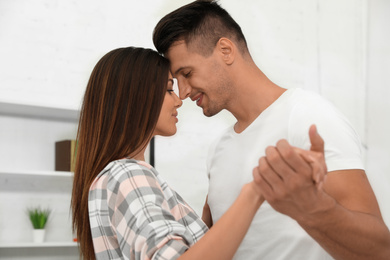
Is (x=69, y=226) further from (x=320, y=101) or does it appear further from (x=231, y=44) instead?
(x=320, y=101)

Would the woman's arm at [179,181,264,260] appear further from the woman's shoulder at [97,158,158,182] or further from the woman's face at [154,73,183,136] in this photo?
the woman's face at [154,73,183,136]

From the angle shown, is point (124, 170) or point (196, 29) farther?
point (196, 29)

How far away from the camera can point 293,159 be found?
106cm

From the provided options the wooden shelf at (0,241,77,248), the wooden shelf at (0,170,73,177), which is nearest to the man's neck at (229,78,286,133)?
the wooden shelf at (0,170,73,177)

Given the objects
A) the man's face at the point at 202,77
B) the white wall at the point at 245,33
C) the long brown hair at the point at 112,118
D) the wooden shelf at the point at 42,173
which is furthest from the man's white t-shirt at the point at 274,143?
the white wall at the point at 245,33

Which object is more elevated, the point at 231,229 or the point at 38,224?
the point at 231,229

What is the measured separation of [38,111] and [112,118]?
1577mm

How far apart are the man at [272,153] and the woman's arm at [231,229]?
0.07m

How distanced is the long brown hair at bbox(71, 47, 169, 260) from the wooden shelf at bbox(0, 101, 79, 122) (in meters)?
1.36

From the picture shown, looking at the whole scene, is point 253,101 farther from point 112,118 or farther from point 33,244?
point 33,244

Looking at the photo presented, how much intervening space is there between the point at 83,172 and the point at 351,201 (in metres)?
0.75

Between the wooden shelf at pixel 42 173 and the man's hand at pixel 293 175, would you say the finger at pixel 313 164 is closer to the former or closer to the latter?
the man's hand at pixel 293 175

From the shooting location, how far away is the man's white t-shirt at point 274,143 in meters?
1.62

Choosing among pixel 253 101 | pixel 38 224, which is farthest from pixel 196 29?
pixel 38 224
